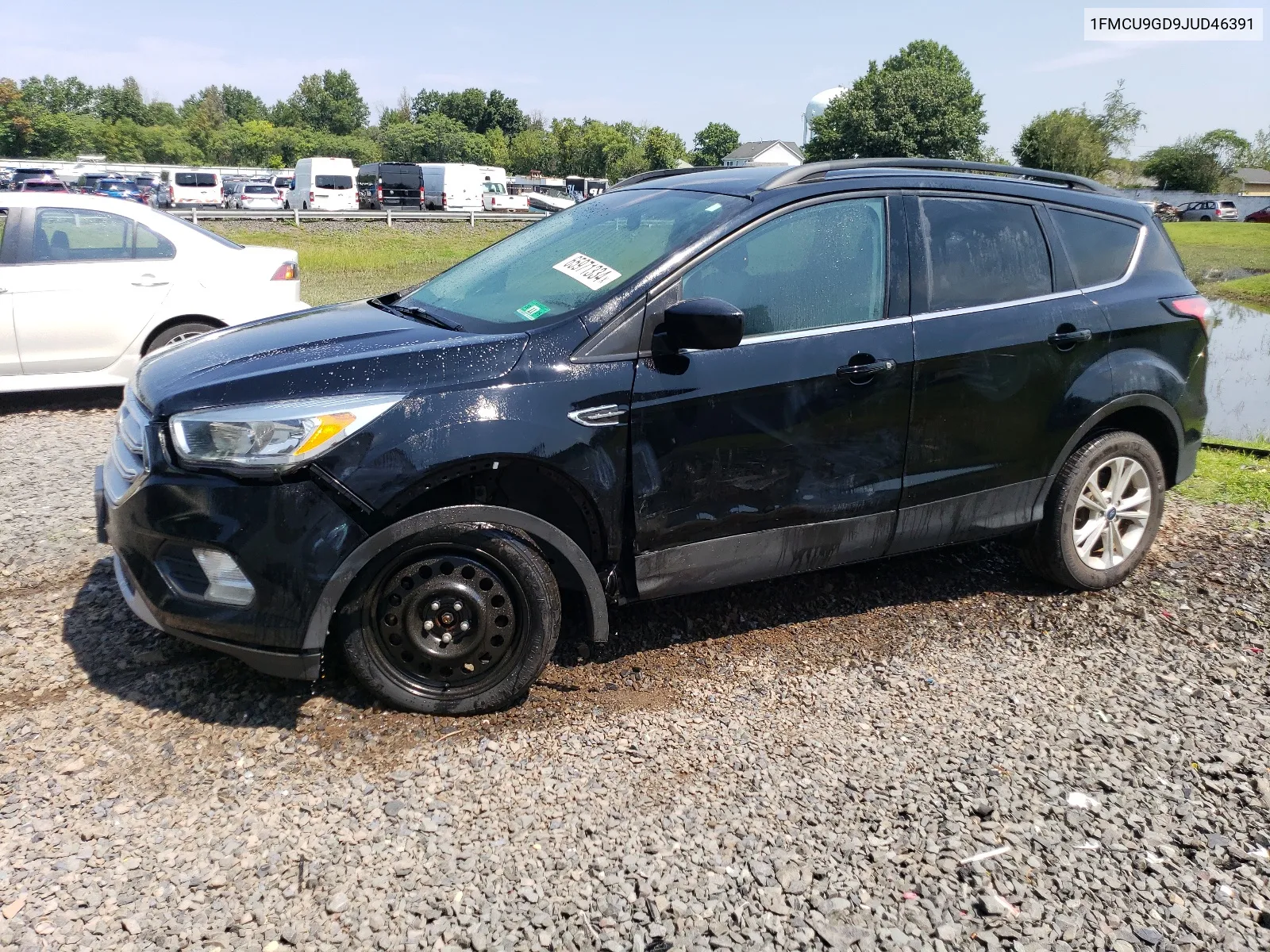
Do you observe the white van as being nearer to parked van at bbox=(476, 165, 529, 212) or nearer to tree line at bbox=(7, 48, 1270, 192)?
parked van at bbox=(476, 165, 529, 212)

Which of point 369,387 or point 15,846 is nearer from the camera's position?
point 15,846

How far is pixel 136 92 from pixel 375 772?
150109 millimetres

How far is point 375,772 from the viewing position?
3145mm

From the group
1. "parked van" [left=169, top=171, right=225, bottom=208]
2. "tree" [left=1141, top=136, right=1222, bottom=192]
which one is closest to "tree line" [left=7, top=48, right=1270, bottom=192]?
"tree" [left=1141, top=136, right=1222, bottom=192]

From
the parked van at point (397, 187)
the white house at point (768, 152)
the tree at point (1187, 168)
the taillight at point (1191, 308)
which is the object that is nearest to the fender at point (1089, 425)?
the taillight at point (1191, 308)

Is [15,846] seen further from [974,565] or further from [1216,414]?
[1216,414]

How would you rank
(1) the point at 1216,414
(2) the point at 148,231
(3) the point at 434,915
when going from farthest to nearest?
(1) the point at 1216,414, (2) the point at 148,231, (3) the point at 434,915

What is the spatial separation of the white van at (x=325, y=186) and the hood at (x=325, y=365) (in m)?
42.8

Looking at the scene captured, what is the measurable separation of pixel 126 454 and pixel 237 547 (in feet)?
2.39

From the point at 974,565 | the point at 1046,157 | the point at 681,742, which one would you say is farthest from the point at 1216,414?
the point at 1046,157

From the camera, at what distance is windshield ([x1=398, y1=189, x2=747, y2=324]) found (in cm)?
371

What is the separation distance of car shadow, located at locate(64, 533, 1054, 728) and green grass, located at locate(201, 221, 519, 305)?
14.4 m

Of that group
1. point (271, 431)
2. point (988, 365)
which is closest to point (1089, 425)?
point (988, 365)

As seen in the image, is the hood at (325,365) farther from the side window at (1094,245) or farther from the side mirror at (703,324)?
the side window at (1094,245)
